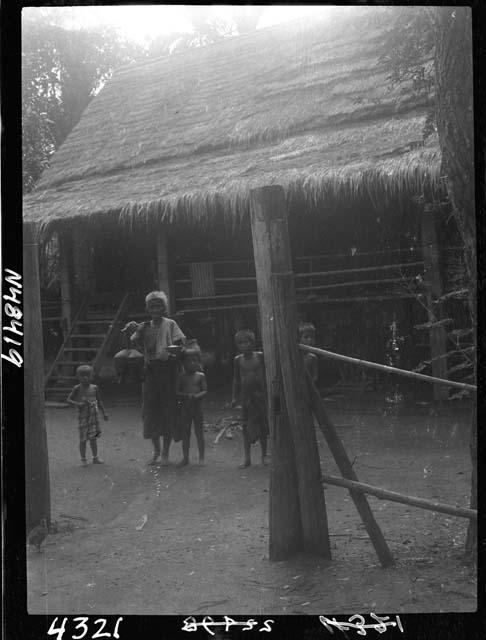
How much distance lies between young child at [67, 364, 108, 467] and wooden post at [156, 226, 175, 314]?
1905 millimetres

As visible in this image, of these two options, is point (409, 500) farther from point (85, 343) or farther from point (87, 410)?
point (85, 343)

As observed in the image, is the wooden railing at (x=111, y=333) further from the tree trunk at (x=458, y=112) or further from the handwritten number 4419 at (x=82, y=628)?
the tree trunk at (x=458, y=112)

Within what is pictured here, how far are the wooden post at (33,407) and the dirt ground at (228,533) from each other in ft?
0.68

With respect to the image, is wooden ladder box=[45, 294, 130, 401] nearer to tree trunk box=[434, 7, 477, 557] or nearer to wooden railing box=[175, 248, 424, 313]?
wooden railing box=[175, 248, 424, 313]

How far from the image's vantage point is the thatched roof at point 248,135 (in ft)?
22.7

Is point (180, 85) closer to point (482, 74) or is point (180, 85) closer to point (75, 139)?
point (75, 139)

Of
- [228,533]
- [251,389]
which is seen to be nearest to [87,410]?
[251,389]

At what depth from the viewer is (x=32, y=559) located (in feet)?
12.4

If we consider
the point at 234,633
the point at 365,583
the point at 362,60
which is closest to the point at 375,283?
the point at 362,60

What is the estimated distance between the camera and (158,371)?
5320mm

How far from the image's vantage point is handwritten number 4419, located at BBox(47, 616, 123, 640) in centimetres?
278

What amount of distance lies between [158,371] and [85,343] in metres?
2.07

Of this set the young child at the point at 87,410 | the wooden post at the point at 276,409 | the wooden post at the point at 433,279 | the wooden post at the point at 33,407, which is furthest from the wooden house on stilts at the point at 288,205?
the wooden post at the point at 276,409

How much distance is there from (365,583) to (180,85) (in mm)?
7495
